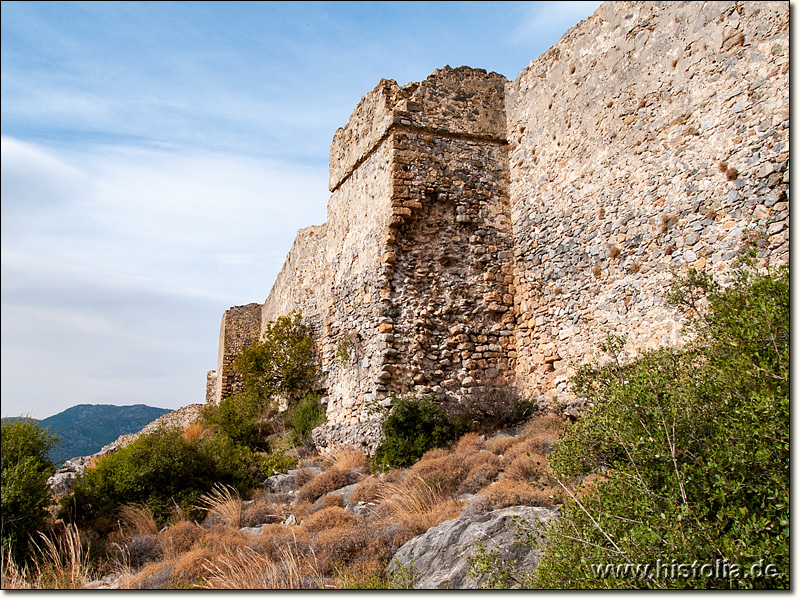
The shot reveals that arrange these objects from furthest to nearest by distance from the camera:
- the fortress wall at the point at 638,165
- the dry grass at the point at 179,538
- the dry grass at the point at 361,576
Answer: the dry grass at the point at 179,538 < the fortress wall at the point at 638,165 < the dry grass at the point at 361,576

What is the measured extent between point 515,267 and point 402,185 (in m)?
2.53

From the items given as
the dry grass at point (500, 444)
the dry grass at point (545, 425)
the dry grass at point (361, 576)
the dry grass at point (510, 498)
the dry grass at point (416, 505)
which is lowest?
the dry grass at point (361, 576)

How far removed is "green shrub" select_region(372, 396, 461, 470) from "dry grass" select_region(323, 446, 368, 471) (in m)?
0.32

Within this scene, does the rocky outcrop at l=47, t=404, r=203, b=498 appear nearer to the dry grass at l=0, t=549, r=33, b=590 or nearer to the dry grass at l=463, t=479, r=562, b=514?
the dry grass at l=0, t=549, r=33, b=590

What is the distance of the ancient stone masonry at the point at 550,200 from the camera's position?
25.6 ft

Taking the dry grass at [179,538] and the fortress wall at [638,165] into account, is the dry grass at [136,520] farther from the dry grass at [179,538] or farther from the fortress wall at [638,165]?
the fortress wall at [638,165]

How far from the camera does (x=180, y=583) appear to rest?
6293mm

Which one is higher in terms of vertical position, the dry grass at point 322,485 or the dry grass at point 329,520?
the dry grass at point 322,485

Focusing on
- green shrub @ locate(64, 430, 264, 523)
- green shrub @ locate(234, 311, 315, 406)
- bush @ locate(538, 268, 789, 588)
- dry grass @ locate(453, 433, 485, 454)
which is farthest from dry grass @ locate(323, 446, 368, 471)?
bush @ locate(538, 268, 789, 588)

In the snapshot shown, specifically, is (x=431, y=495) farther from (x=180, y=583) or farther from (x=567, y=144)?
(x=567, y=144)

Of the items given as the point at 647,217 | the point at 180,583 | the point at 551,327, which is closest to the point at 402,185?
the point at 551,327

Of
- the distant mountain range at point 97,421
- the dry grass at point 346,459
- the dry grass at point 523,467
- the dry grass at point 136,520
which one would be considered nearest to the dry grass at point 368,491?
the dry grass at point 346,459

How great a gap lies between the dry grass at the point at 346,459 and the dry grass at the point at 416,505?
1.75m

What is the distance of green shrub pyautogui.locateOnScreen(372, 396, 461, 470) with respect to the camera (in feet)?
31.3
